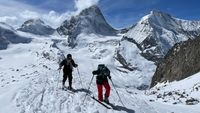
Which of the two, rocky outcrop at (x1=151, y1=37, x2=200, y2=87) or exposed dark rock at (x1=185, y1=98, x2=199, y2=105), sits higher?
rocky outcrop at (x1=151, y1=37, x2=200, y2=87)

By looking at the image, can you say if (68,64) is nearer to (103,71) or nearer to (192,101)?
(103,71)

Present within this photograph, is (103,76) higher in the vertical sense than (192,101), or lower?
higher

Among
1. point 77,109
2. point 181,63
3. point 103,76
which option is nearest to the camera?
point 77,109

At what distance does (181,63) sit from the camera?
5794 cm

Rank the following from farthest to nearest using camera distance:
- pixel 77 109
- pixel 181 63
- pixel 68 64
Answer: pixel 181 63 → pixel 68 64 → pixel 77 109

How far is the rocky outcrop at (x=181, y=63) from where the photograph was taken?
5297cm

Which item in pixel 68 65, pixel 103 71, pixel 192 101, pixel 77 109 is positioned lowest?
pixel 192 101

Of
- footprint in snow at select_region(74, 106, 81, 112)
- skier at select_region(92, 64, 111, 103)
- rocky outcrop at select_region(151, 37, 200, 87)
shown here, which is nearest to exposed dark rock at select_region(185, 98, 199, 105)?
skier at select_region(92, 64, 111, 103)

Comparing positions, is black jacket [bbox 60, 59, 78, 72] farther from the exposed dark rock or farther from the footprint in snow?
the exposed dark rock

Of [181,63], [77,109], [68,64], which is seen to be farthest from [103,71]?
[181,63]

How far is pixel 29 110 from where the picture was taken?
21359 millimetres

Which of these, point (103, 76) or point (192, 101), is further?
point (192, 101)

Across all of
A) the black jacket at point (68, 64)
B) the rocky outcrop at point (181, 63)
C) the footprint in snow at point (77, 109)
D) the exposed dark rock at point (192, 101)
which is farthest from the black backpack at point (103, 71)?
the rocky outcrop at point (181, 63)

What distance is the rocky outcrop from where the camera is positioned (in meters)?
53.0
